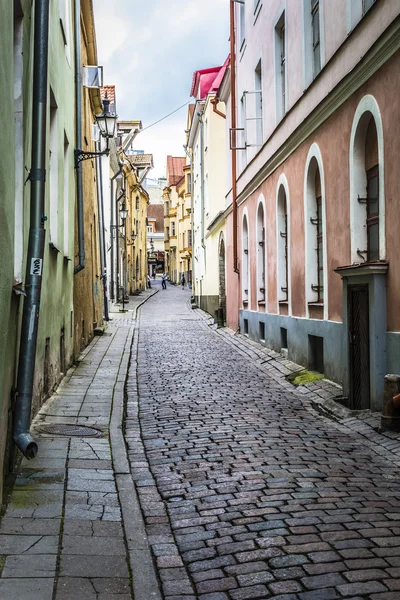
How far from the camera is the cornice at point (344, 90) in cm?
879

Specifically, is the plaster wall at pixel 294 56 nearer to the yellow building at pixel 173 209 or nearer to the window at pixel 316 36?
the window at pixel 316 36

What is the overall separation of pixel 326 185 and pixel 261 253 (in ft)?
23.4

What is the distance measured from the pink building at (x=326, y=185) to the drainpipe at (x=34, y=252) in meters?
3.96

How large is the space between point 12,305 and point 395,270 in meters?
4.60

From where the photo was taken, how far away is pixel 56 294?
10789 mm

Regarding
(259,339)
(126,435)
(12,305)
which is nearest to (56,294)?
(126,435)

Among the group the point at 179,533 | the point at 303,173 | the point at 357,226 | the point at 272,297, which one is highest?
the point at 303,173

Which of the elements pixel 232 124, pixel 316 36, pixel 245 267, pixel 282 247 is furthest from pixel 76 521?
pixel 232 124

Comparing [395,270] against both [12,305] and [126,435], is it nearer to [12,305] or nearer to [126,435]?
[126,435]

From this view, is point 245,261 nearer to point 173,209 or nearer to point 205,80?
point 205,80

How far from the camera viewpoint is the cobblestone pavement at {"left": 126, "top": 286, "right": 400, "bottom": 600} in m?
4.13

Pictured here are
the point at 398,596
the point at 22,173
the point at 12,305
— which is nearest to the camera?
the point at 398,596

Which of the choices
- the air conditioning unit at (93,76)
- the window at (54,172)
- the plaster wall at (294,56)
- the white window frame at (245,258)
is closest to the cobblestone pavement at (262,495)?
the window at (54,172)

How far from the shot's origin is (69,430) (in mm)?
8070
